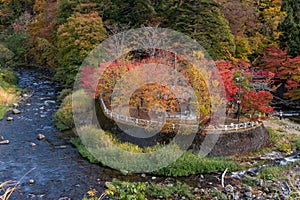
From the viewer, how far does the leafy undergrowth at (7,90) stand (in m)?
24.1

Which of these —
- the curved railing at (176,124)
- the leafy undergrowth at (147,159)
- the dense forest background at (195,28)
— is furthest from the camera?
the dense forest background at (195,28)

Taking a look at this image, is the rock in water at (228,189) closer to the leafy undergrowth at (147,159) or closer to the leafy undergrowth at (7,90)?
the leafy undergrowth at (147,159)

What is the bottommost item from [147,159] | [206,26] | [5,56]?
[147,159]

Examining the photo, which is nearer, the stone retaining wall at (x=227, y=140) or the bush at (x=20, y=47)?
the stone retaining wall at (x=227, y=140)

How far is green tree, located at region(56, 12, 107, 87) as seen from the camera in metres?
26.1

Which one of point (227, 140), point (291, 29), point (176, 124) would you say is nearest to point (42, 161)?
point (176, 124)

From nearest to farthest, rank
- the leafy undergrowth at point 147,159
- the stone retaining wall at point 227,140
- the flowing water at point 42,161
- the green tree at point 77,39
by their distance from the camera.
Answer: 1. the flowing water at point 42,161
2. the leafy undergrowth at point 147,159
3. the stone retaining wall at point 227,140
4. the green tree at point 77,39

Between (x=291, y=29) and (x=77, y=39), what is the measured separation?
56.2 feet

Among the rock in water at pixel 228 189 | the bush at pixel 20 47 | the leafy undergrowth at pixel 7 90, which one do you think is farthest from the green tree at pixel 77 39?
the rock in water at pixel 228 189

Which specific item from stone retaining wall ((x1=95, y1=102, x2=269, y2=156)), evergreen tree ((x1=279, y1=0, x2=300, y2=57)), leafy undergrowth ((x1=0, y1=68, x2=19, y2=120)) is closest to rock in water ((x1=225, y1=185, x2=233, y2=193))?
stone retaining wall ((x1=95, y1=102, x2=269, y2=156))

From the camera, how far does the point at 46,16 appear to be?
36969 mm

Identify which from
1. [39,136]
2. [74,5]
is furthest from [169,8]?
[39,136]

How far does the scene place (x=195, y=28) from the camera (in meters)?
25.5

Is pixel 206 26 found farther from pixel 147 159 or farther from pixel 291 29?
pixel 147 159
